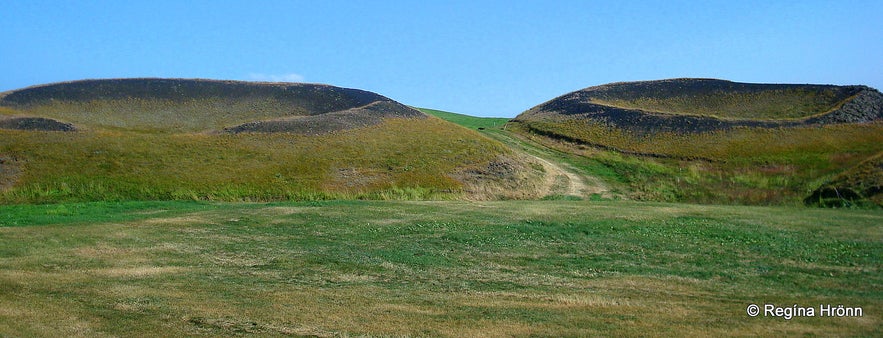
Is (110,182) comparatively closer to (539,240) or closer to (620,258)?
(539,240)

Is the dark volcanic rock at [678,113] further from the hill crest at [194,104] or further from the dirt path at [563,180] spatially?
the hill crest at [194,104]

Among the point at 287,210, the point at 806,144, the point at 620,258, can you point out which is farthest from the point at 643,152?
the point at 620,258

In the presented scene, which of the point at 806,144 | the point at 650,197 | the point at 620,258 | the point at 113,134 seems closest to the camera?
the point at 620,258

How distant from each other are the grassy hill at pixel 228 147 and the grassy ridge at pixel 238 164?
60mm

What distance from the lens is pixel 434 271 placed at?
52.9 feet

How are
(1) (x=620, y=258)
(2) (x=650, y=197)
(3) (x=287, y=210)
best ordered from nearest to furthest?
(1) (x=620, y=258), (3) (x=287, y=210), (2) (x=650, y=197)

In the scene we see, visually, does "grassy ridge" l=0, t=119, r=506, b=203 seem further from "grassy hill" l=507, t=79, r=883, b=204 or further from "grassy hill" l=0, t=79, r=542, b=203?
"grassy hill" l=507, t=79, r=883, b=204

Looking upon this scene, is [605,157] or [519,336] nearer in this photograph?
[519,336]

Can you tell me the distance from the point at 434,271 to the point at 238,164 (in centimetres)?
2348

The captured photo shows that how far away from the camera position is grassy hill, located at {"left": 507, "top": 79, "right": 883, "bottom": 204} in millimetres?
37594

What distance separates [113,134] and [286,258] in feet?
90.3

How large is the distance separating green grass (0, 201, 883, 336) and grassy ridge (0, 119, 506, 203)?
→ 262 inches

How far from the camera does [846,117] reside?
47312mm

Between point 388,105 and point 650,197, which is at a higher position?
point 388,105
